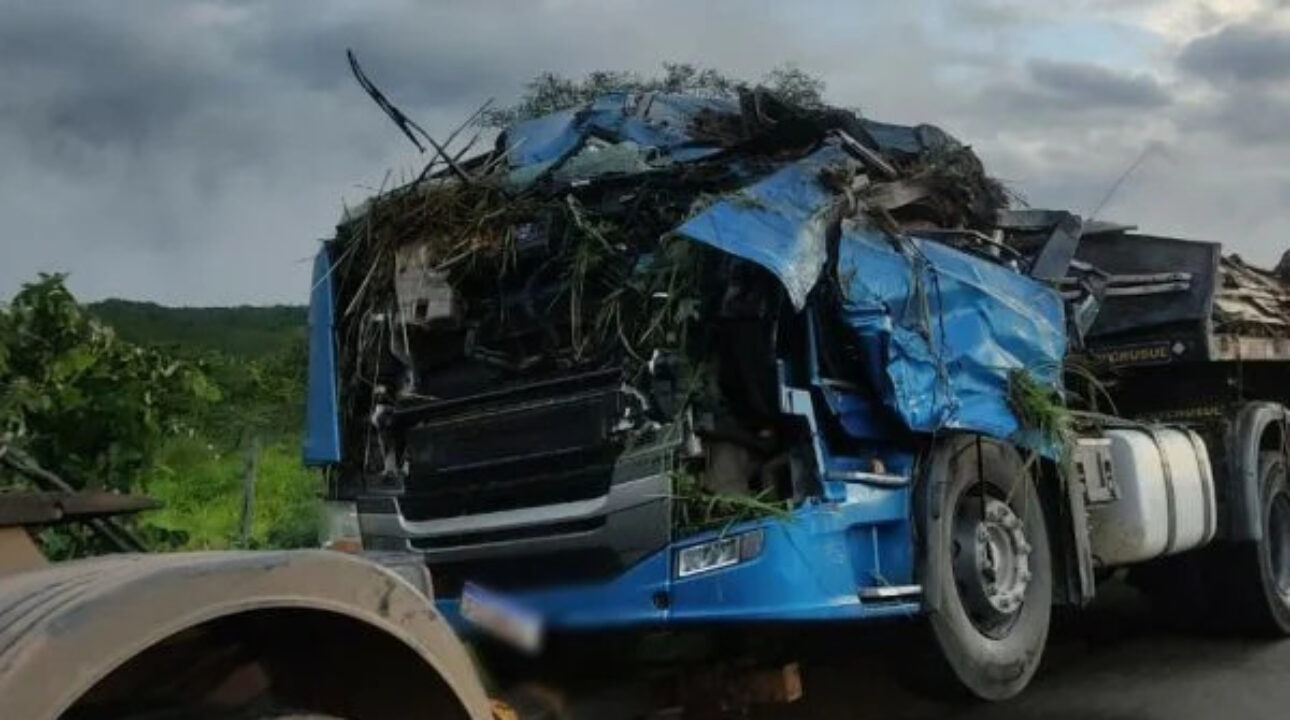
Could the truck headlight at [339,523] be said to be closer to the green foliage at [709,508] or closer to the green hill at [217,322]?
the green foliage at [709,508]

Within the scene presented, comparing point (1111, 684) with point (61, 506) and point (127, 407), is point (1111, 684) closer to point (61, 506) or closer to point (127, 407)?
point (127, 407)

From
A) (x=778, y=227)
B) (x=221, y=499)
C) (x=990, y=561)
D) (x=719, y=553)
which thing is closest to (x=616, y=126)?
(x=778, y=227)

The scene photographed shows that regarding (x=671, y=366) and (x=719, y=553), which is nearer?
(x=719, y=553)

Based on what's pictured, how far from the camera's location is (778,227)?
5461 millimetres

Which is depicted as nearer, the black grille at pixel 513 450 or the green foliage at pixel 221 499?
the black grille at pixel 513 450

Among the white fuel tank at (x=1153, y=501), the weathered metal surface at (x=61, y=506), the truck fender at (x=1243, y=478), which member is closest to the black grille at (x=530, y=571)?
the weathered metal surface at (x=61, y=506)

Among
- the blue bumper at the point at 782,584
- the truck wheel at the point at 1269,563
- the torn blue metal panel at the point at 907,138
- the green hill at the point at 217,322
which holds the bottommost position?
the truck wheel at the point at 1269,563

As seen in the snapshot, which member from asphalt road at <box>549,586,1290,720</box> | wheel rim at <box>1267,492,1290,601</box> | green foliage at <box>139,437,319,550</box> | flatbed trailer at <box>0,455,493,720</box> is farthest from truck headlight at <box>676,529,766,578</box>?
wheel rim at <box>1267,492,1290,601</box>

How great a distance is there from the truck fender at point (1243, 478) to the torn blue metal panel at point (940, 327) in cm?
256

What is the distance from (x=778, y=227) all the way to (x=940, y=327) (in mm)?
916

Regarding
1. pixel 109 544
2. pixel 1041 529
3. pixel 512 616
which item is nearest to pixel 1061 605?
pixel 1041 529

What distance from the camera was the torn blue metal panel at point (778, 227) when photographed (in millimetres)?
5316

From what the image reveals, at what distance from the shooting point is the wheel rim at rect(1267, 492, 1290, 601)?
916 cm

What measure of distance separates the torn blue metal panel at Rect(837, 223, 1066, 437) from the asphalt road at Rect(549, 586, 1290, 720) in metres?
0.93
